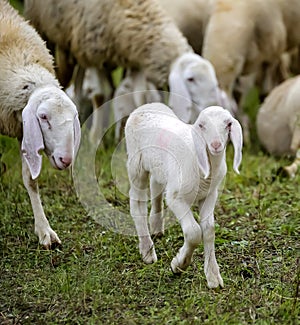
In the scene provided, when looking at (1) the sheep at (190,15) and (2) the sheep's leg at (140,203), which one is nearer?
(2) the sheep's leg at (140,203)

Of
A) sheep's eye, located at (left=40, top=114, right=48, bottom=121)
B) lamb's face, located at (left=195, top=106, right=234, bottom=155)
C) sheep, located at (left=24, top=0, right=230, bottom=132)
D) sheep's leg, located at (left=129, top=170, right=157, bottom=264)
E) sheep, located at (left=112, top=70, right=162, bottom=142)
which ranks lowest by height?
sheep, located at (left=112, top=70, right=162, bottom=142)

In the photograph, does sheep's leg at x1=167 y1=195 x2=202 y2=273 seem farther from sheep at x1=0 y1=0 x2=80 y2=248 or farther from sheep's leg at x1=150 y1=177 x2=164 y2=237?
sheep at x1=0 y1=0 x2=80 y2=248

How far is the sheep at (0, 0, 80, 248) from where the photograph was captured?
159 inches

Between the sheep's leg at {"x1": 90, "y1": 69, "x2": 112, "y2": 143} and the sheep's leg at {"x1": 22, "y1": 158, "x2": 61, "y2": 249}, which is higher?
the sheep's leg at {"x1": 22, "y1": 158, "x2": 61, "y2": 249}

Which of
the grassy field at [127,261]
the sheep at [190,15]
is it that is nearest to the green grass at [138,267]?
the grassy field at [127,261]

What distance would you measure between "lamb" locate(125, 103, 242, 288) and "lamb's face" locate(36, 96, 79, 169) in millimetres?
281

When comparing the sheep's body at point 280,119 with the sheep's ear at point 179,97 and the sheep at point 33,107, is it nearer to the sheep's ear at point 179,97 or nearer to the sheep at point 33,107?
the sheep's ear at point 179,97

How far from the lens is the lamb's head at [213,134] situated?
3518 millimetres

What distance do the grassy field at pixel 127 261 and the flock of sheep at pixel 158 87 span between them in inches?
5.3

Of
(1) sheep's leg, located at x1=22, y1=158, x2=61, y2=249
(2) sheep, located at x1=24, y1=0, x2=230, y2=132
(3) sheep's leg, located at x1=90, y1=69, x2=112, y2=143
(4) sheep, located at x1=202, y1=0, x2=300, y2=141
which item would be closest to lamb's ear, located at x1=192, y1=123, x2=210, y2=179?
(1) sheep's leg, located at x1=22, y1=158, x2=61, y2=249

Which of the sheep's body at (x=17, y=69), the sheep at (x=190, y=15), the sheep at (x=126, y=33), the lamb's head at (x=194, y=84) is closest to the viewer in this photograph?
the sheep's body at (x=17, y=69)

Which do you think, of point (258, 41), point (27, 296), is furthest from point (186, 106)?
point (27, 296)

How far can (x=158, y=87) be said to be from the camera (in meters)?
6.48

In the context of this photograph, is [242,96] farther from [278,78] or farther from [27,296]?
[27,296]
